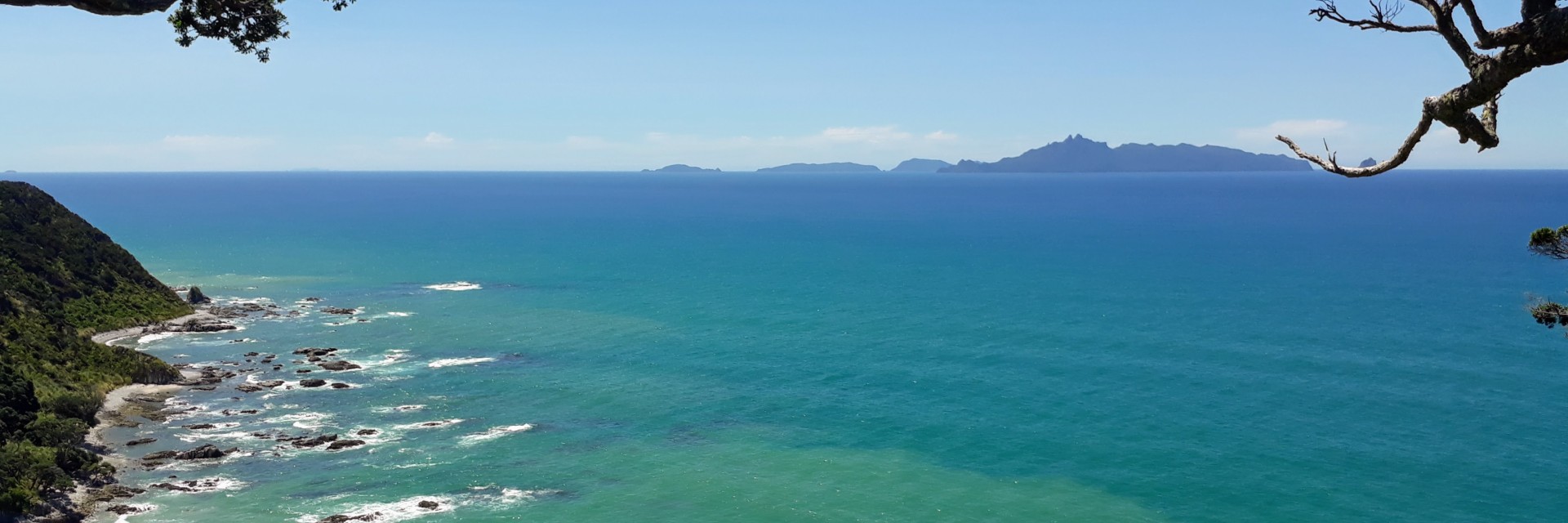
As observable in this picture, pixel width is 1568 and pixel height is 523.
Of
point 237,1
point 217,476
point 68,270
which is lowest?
point 217,476

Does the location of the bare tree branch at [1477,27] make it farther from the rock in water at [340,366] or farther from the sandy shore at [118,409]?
the rock in water at [340,366]

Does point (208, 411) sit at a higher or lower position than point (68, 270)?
lower

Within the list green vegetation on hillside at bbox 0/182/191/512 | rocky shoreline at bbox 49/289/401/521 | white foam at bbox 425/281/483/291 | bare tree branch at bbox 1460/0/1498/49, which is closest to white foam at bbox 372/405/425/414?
rocky shoreline at bbox 49/289/401/521

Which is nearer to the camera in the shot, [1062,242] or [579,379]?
[579,379]

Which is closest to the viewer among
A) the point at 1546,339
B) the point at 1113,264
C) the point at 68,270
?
the point at 1546,339

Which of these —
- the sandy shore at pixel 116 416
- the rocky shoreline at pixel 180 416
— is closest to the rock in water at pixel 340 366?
the rocky shoreline at pixel 180 416

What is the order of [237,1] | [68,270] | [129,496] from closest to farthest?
[237,1], [129,496], [68,270]

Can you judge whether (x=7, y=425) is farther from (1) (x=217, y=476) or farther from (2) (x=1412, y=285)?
(2) (x=1412, y=285)

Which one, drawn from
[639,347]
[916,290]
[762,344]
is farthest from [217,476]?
[916,290]
